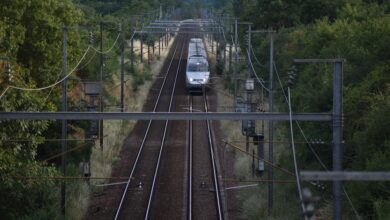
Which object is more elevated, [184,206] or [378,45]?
[378,45]

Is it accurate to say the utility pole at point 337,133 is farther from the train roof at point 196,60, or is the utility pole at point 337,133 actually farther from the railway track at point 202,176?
the train roof at point 196,60

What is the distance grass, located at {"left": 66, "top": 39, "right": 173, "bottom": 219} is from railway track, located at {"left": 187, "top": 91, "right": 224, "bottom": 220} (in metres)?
3.14

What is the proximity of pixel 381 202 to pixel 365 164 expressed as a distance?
8.66 ft

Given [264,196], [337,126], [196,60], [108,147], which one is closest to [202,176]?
[264,196]

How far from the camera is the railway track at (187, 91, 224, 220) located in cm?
2206

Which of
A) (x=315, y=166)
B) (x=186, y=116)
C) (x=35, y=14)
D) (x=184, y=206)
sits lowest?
(x=184, y=206)

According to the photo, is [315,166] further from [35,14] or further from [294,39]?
[294,39]

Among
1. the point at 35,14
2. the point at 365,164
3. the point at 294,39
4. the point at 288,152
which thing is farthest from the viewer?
the point at 294,39

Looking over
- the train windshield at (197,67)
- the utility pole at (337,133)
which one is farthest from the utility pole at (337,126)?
the train windshield at (197,67)

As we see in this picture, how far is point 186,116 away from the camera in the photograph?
46.3 ft

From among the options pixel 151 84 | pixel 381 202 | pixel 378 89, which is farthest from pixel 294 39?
pixel 381 202

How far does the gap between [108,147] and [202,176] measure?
5.59m

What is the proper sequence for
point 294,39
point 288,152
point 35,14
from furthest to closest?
point 294,39 → point 288,152 → point 35,14

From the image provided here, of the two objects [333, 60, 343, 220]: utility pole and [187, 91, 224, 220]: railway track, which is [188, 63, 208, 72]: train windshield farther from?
[333, 60, 343, 220]: utility pole
